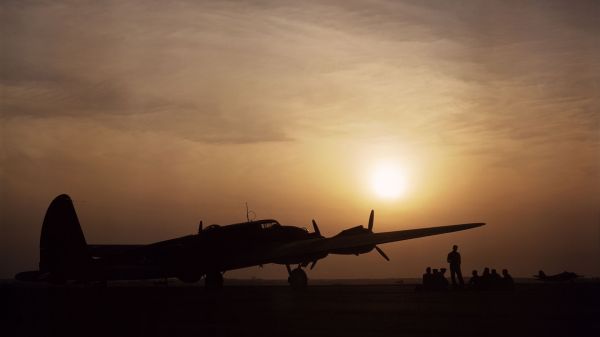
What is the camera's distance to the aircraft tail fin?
28.4 metres

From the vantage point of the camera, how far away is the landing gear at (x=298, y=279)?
31109mm

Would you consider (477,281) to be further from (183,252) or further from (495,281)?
(183,252)

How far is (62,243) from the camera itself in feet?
94.4

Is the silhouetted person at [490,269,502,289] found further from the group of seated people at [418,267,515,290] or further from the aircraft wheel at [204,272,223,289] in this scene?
the aircraft wheel at [204,272,223,289]

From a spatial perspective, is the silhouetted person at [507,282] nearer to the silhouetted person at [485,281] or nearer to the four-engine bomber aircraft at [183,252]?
the silhouetted person at [485,281]

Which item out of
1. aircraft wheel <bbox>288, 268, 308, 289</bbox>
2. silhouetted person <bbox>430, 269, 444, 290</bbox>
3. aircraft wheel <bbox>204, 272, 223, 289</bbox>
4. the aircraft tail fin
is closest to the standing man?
silhouetted person <bbox>430, 269, 444, 290</bbox>

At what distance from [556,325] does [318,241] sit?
18.3 m

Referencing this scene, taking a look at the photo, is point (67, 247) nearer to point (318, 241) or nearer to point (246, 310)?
point (318, 241)

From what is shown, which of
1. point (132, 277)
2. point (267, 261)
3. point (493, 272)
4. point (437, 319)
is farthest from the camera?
point (493, 272)

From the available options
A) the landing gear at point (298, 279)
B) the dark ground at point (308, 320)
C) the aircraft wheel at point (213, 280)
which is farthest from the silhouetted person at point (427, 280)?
the dark ground at point (308, 320)

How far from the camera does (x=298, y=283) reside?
31109 millimetres

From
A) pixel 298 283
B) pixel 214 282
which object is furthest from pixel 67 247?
pixel 298 283

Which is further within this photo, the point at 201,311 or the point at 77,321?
the point at 201,311

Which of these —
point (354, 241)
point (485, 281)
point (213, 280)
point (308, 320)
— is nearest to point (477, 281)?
point (485, 281)
